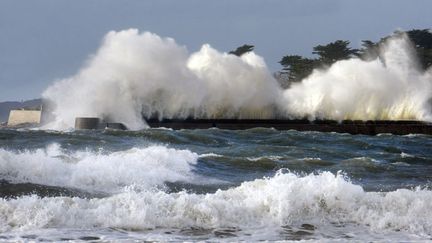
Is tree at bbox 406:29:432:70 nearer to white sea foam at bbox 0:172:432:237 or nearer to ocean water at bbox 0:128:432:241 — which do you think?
ocean water at bbox 0:128:432:241

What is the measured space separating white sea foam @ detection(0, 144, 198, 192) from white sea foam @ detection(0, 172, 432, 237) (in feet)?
6.34

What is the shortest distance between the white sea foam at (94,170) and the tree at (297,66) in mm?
56108

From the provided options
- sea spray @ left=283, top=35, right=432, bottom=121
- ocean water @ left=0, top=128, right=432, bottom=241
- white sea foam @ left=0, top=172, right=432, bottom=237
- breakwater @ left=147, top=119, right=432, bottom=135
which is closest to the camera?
ocean water @ left=0, top=128, right=432, bottom=241

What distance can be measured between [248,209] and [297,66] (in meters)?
64.4

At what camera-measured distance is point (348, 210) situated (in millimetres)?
8805

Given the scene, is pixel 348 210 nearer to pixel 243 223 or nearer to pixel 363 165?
pixel 243 223

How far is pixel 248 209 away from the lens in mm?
8453

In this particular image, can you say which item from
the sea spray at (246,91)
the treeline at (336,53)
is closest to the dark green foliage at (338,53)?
the treeline at (336,53)

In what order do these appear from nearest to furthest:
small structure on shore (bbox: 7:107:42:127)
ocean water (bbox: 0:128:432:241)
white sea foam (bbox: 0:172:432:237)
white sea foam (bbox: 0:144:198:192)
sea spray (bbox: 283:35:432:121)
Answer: ocean water (bbox: 0:128:432:241), white sea foam (bbox: 0:172:432:237), white sea foam (bbox: 0:144:198:192), sea spray (bbox: 283:35:432:121), small structure on shore (bbox: 7:107:42:127)

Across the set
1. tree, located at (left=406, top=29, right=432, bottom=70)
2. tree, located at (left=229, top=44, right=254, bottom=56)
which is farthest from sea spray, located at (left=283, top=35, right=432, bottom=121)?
tree, located at (left=406, top=29, right=432, bottom=70)

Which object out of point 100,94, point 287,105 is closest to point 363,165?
point 100,94

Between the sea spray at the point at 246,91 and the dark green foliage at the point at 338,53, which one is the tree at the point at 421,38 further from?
the sea spray at the point at 246,91

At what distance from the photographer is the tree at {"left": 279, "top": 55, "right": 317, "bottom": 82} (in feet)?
228

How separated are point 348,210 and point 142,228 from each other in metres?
2.88
